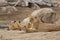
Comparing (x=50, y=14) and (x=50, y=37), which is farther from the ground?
(x=50, y=37)

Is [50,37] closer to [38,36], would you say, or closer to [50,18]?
[38,36]

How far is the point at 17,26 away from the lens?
3.12 m

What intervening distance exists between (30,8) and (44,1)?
0.55 meters

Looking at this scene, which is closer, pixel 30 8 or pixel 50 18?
→ pixel 50 18

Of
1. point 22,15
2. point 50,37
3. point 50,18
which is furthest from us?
point 22,15

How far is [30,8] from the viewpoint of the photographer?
6609 millimetres

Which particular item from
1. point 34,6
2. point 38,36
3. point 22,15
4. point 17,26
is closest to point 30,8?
point 34,6

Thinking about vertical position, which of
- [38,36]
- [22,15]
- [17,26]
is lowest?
[22,15]

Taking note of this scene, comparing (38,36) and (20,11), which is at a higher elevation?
(38,36)

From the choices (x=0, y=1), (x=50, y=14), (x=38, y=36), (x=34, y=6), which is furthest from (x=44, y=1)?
(x=38, y=36)

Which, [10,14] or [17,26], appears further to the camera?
[10,14]

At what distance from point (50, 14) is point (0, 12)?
192 cm

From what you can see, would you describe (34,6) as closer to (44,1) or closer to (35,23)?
(44,1)

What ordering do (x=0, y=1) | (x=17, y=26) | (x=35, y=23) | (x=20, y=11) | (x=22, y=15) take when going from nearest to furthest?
(x=35, y=23)
(x=17, y=26)
(x=22, y=15)
(x=20, y=11)
(x=0, y=1)
